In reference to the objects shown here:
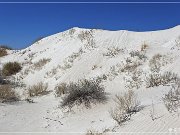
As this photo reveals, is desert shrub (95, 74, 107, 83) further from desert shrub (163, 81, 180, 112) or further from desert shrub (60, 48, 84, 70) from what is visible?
desert shrub (163, 81, 180, 112)

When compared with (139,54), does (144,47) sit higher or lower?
higher

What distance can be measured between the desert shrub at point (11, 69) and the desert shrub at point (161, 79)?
36.4 ft

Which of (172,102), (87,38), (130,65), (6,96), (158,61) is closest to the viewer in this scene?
(172,102)

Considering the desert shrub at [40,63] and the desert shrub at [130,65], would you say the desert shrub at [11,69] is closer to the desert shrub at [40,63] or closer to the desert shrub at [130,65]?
the desert shrub at [40,63]

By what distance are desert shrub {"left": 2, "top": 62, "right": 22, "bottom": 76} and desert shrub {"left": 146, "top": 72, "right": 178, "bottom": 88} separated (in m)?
11.1

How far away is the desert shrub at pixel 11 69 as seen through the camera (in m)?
22.6

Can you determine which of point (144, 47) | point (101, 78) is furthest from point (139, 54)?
point (101, 78)

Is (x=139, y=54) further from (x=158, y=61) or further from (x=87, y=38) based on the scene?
(x=87, y=38)

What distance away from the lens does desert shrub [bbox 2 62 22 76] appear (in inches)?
888

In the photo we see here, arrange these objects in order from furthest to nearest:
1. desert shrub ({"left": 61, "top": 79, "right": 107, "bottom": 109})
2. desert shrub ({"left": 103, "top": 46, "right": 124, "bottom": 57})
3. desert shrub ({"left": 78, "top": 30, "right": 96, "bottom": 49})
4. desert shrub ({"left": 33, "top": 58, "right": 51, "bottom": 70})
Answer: desert shrub ({"left": 33, "top": 58, "right": 51, "bottom": 70}) → desert shrub ({"left": 78, "top": 30, "right": 96, "bottom": 49}) → desert shrub ({"left": 103, "top": 46, "right": 124, "bottom": 57}) → desert shrub ({"left": 61, "top": 79, "right": 107, "bottom": 109})

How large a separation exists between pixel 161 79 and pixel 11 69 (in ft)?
39.0

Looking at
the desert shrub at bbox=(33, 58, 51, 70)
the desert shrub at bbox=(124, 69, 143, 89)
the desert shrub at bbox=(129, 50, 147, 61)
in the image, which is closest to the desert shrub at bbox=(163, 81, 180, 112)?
the desert shrub at bbox=(124, 69, 143, 89)

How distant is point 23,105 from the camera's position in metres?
12.5

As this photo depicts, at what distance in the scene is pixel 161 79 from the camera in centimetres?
1346
